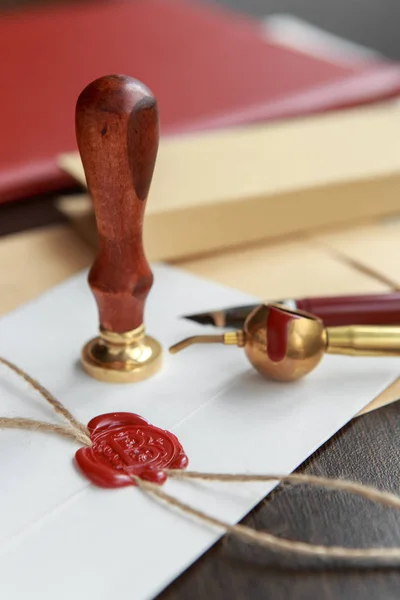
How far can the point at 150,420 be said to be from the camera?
1.35 ft

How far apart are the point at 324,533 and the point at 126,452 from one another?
104 millimetres

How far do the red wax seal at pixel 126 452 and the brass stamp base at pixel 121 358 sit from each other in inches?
1.5

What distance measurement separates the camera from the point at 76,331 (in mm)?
500

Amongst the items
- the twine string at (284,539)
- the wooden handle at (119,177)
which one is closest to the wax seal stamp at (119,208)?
the wooden handle at (119,177)

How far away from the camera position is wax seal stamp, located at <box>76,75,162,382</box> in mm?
367

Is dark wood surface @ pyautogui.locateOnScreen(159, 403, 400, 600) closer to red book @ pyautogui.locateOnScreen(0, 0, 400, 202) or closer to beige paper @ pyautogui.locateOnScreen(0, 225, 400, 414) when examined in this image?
beige paper @ pyautogui.locateOnScreen(0, 225, 400, 414)

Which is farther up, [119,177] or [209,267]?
[119,177]

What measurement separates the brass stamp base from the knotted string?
0.17 ft

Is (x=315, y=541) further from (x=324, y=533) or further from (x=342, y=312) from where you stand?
(x=342, y=312)

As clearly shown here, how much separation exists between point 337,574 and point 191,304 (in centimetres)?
25

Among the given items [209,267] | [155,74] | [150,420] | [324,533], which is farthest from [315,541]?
[155,74]

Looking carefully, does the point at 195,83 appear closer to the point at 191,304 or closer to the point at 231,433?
the point at 191,304

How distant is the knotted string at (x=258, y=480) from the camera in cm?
33

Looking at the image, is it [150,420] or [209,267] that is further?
[209,267]
